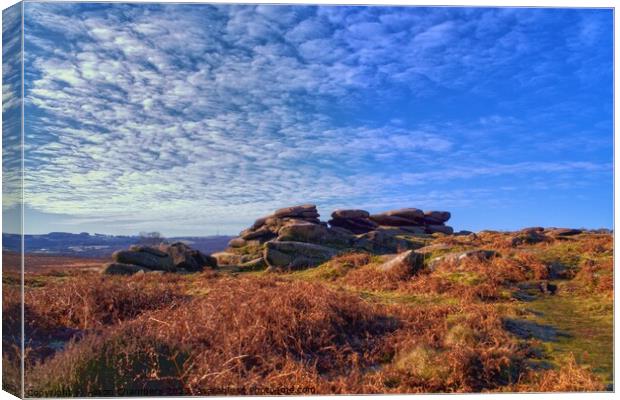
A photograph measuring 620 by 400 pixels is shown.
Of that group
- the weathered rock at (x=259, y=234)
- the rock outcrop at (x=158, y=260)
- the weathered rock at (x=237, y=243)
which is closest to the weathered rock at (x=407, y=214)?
the weathered rock at (x=259, y=234)

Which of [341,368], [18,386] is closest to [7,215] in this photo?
[18,386]

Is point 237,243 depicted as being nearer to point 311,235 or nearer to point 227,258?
point 227,258

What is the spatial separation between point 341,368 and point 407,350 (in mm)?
1324

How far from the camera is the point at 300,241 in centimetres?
2780

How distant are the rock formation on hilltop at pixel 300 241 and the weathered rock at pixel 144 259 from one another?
3.85 meters

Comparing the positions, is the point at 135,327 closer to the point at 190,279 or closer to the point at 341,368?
the point at 341,368

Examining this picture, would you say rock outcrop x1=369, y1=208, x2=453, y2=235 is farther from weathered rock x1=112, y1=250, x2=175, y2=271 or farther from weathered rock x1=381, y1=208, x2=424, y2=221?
weathered rock x1=112, y1=250, x2=175, y2=271

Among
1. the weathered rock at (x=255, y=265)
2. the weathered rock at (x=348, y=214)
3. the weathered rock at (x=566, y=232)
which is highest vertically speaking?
the weathered rock at (x=348, y=214)

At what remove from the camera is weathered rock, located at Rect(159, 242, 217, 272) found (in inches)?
1021

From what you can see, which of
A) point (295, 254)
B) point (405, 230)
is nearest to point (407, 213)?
point (405, 230)

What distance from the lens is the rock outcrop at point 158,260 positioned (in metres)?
24.1

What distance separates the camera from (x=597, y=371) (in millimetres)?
9078

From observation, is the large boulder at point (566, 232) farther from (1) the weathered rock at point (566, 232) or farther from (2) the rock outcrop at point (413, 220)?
→ (2) the rock outcrop at point (413, 220)

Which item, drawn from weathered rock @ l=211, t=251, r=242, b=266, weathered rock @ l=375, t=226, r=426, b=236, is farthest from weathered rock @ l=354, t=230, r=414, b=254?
weathered rock @ l=211, t=251, r=242, b=266
